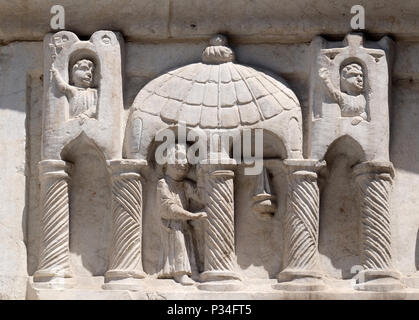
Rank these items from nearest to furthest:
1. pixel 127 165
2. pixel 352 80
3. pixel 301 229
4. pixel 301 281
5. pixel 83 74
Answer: pixel 301 281 → pixel 301 229 → pixel 127 165 → pixel 352 80 → pixel 83 74

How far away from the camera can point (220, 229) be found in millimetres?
9484

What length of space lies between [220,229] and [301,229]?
1.76 ft

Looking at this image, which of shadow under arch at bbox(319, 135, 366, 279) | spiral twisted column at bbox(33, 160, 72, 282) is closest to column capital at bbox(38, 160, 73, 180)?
spiral twisted column at bbox(33, 160, 72, 282)

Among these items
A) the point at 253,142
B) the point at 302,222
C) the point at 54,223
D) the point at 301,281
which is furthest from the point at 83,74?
the point at 301,281

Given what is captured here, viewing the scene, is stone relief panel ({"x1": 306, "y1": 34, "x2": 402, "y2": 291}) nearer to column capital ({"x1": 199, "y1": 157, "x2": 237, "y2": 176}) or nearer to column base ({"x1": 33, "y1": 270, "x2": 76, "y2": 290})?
column capital ({"x1": 199, "y1": 157, "x2": 237, "y2": 176})

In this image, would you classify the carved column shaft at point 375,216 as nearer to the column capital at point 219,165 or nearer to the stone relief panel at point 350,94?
the stone relief panel at point 350,94

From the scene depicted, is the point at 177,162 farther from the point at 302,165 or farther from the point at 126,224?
the point at 302,165

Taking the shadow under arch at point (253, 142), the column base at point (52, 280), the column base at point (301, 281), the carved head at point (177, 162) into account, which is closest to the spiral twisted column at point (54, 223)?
the column base at point (52, 280)

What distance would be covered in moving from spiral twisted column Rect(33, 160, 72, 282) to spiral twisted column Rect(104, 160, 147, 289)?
0.31 m

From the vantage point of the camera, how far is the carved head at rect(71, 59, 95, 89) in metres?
9.80

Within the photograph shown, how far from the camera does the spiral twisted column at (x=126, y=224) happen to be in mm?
9453

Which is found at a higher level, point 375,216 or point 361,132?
point 361,132
